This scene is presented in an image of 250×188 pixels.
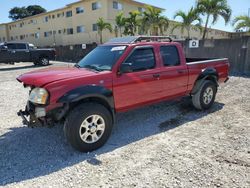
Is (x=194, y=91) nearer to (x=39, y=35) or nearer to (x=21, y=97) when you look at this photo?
(x=21, y=97)

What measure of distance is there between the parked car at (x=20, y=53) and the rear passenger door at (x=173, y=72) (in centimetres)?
1520

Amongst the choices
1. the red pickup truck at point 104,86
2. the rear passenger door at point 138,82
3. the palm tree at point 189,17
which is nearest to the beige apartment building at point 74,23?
the palm tree at point 189,17

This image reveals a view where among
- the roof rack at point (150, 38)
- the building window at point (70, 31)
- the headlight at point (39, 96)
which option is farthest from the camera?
the building window at point (70, 31)

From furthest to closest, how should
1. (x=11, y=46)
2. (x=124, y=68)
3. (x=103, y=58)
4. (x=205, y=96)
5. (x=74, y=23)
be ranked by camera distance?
(x=74, y=23) < (x=11, y=46) < (x=205, y=96) < (x=103, y=58) < (x=124, y=68)

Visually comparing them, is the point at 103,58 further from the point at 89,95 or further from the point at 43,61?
the point at 43,61

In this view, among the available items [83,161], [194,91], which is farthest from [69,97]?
[194,91]

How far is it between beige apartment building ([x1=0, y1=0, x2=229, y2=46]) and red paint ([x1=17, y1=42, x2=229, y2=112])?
24.1 meters

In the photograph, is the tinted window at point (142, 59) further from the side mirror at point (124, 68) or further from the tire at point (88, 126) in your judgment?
the tire at point (88, 126)

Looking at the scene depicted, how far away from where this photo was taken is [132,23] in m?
23.8

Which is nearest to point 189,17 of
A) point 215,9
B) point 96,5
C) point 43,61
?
point 215,9

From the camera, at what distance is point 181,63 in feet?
17.8

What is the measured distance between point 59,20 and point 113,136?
34932 millimetres

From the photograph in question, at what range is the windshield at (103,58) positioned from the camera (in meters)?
4.38

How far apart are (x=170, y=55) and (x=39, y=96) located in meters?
2.98
